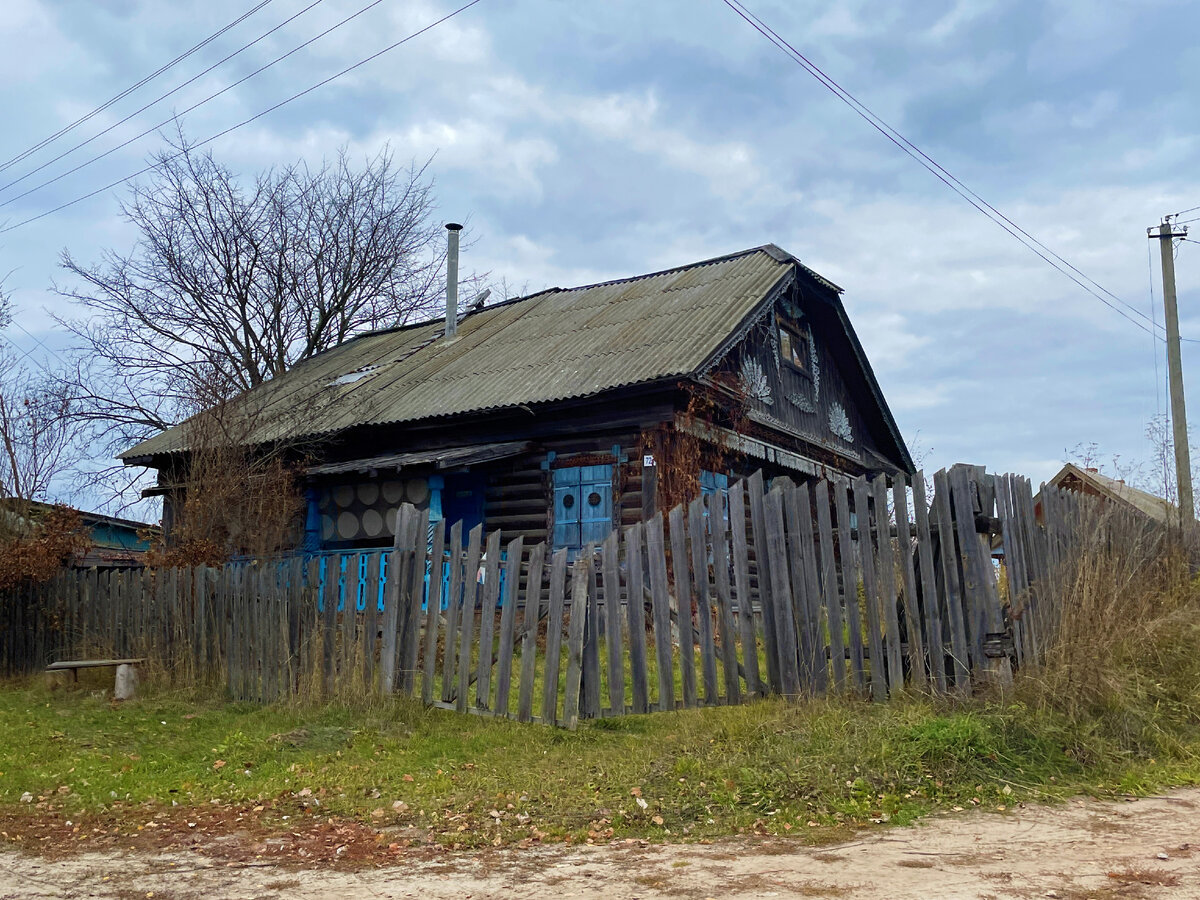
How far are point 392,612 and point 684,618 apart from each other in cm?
253

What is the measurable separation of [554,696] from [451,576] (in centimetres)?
124

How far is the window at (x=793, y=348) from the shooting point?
16859 millimetres

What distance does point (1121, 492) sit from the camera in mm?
17250

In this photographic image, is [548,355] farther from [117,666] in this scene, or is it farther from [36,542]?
[117,666]

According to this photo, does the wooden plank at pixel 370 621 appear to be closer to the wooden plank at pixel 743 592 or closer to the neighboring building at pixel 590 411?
the wooden plank at pixel 743 592

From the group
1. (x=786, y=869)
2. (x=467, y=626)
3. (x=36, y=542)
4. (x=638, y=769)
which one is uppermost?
(x=36, y=542)

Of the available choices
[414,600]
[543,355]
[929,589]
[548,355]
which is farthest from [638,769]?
[543,355]

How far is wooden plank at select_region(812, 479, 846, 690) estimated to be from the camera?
20.9 feet

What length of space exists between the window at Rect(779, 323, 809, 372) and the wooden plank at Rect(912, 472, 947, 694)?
416 inches

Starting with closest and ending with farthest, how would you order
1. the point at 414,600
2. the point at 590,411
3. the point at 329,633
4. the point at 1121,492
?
the point at 414,600 < the point at 329,633 < the point at 590,411 < the point at 1121,492

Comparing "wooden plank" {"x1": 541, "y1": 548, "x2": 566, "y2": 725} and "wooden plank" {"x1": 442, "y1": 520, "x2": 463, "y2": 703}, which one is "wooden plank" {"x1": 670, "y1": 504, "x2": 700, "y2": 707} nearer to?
"wooden plank" {"x1": 541, "y1": 548, "x2": 566, "y2": 725}

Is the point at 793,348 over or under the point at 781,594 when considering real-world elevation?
over

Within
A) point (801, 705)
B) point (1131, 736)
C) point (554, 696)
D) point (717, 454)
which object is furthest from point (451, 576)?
point (717, 454)

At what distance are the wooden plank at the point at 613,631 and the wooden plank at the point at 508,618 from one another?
710 mm
